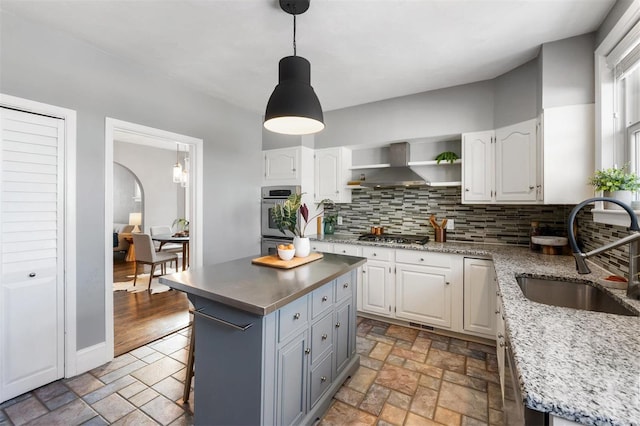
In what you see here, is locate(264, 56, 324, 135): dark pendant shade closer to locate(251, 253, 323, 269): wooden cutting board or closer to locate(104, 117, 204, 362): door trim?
locate(251, 253, 323, 269): wooden cutting board

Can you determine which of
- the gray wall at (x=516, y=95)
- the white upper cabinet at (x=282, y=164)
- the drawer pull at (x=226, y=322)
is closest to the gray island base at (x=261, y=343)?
the drawer pull at (x=226, y=322)

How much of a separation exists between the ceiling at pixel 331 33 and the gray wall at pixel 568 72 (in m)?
0.08

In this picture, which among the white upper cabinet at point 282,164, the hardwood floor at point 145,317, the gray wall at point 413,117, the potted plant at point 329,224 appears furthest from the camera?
the potted plant at point 329,224

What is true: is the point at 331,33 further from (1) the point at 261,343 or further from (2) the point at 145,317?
(2) the point at 145,317

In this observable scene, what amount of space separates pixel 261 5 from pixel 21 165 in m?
1.97

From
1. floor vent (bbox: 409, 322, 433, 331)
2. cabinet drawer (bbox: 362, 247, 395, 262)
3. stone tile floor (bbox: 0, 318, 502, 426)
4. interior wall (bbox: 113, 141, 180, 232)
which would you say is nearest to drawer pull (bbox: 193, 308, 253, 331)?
stone tile floor (bbox: 0, 318, 502, 426)

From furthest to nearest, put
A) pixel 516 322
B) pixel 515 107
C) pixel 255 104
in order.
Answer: pixel 255 104 → pixel 515 107 → pixel 516 322

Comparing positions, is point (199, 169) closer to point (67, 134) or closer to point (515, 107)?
point (67, 134)

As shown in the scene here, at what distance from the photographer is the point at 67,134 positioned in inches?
83.4

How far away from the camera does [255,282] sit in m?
1.59

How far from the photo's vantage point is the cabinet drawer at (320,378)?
169 cm

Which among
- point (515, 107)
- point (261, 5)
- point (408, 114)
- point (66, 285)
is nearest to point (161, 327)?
point (66, 285)

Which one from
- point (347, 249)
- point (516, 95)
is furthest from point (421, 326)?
point (516, 95)

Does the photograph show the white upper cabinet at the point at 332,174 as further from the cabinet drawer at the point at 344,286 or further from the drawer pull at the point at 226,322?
the drawer pull at the point at 226,322
